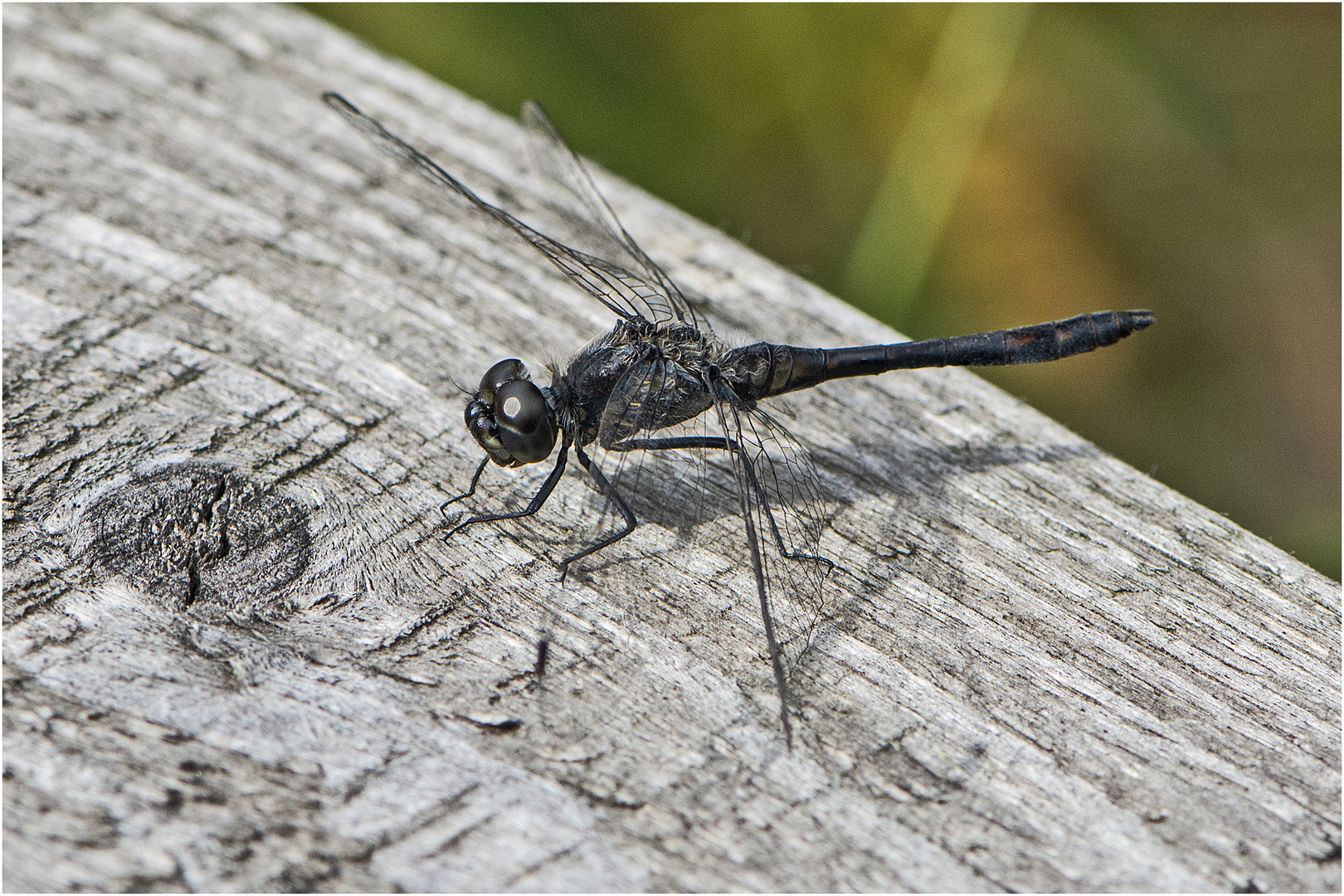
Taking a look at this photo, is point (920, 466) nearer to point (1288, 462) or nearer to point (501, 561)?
point (501, 561)

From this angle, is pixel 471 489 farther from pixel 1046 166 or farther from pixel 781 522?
pixel 1046 166

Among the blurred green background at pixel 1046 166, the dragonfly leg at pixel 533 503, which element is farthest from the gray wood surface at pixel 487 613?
the blurred green background at pixel 1046 166

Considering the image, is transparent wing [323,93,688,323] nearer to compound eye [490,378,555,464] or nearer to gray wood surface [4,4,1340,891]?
gray wood surface [4,4,1340,891]

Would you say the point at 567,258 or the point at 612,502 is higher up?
the point at 567,258

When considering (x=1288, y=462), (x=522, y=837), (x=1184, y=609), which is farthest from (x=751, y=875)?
(x=1288, y=462)

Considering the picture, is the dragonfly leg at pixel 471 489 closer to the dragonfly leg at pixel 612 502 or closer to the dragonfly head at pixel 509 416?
the dragonfly head at pixel 509 416

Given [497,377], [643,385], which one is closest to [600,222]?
[643,385]

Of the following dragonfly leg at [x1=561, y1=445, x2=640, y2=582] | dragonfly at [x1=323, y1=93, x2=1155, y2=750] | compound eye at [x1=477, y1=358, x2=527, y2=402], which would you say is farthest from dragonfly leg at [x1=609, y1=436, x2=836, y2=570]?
compound eye at [x1=477, y1=358, x2=527, y2=402]
